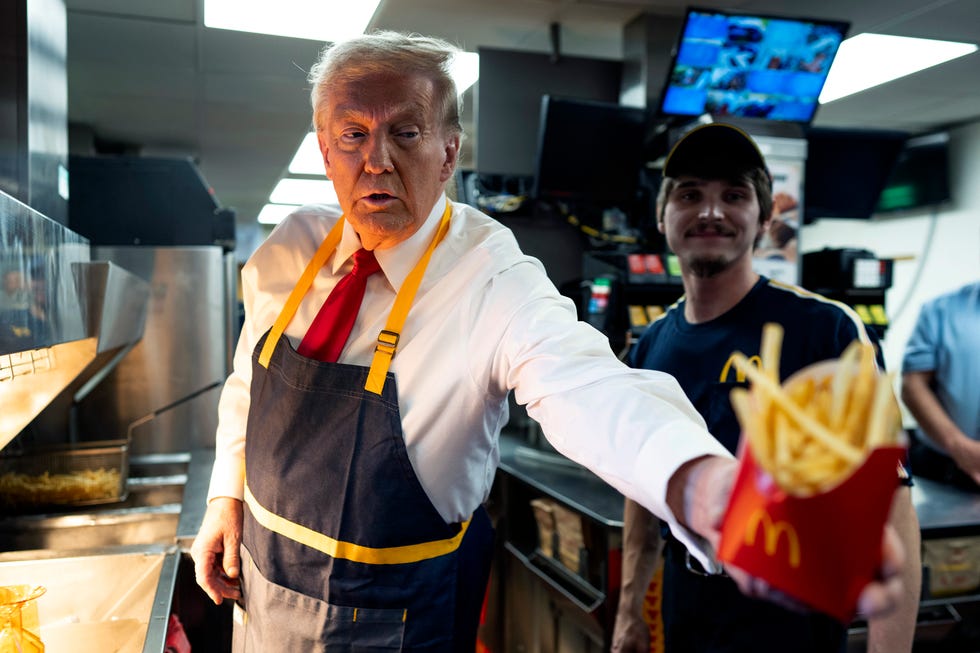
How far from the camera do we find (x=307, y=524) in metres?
Answer: 1.30

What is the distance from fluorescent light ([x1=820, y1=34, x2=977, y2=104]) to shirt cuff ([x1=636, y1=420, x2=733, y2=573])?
480 cm

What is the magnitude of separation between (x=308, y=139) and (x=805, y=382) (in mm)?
7382

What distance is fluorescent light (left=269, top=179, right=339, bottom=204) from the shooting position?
9.73m

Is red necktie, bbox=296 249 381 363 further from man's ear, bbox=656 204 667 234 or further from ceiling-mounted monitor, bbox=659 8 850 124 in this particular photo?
ceiling-mounted monitor, bbox=659 8 850 124

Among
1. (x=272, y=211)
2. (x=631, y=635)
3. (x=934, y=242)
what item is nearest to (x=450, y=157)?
(x=631, y=635)

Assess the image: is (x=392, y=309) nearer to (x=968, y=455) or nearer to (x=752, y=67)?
(x=968, y=455)

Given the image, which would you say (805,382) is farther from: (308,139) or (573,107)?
(308,139)

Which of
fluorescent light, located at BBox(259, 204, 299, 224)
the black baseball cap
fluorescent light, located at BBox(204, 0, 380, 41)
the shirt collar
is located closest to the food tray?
the shirt collar

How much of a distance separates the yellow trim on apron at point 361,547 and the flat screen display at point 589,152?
281cm

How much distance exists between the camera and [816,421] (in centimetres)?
51

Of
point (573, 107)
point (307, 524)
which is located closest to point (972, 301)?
point (573, 107)

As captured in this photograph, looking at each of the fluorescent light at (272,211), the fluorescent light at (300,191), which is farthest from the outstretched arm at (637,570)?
the fluorescent light at (272,211)

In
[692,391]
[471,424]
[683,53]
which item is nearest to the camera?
[471,424]

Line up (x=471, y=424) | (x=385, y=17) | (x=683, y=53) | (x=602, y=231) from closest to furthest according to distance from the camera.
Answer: (x=471, y=424) < (x=683, y=53) < (x=602, y=231) < (x=385, y=17)
